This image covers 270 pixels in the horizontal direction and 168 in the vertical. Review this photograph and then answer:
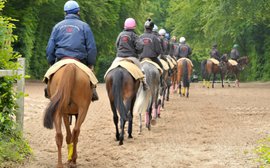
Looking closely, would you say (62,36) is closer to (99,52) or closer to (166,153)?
(166,153)

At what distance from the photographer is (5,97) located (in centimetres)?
1041

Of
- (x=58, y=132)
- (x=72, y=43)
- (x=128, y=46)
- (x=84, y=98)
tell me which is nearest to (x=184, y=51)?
(x=128, y=46)

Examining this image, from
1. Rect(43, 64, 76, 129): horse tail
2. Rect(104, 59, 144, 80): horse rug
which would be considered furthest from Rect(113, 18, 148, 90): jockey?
Rect(43, 64, 76, 129): horse tail

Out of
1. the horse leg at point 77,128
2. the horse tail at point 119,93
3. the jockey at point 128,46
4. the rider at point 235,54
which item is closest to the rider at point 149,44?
the jockey at point 128,46

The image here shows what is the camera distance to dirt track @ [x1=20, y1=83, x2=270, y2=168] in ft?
35.4

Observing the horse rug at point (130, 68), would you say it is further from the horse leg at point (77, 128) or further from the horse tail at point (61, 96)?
the horse tail at point (61, 96)

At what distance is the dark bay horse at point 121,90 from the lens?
42.0 feet

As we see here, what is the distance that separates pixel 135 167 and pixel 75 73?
1795 millimetres

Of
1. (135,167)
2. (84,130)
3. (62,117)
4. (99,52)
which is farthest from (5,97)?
(99,52)

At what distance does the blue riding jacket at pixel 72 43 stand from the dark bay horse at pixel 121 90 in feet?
7.30

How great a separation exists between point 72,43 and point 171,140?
13.3ft

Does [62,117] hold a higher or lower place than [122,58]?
lower

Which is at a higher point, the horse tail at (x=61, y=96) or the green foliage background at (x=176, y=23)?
the green foliage background at (x=176, y=23)

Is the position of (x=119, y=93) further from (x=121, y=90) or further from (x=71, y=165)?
(x=71, y=165)
